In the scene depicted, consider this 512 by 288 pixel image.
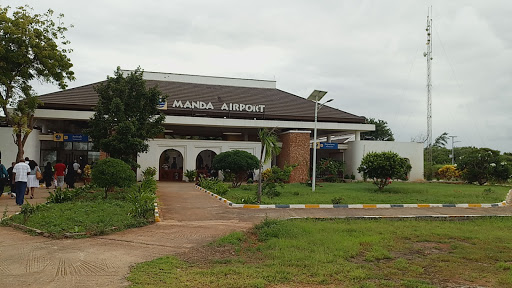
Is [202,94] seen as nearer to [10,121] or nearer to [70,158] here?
[70,158]

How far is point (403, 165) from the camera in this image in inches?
744

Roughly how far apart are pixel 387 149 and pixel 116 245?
26154 mm

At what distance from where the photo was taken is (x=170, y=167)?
31078 millimetres

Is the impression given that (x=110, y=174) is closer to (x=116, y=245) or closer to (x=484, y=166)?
(x=116, y=245)

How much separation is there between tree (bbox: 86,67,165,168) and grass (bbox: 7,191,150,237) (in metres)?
4.05

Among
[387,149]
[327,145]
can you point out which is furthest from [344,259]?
[387,149]

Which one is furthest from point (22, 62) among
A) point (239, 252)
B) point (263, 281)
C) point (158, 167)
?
point (263, 281)

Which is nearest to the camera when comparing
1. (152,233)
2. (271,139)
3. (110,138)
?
(152,233)

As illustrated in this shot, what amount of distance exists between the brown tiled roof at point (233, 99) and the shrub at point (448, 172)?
7.32m

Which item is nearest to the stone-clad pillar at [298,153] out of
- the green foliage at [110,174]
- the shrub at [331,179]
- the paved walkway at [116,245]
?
the shrub at [331,179]

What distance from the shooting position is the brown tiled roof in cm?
2728

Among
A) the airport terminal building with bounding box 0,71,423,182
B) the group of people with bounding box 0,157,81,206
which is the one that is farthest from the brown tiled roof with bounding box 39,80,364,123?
the group of people with bounding box 0,157,81,206

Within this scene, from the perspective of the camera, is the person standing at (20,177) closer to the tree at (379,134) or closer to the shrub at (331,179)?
the shrub at (331,179)

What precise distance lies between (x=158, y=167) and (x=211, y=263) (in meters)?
21.6
